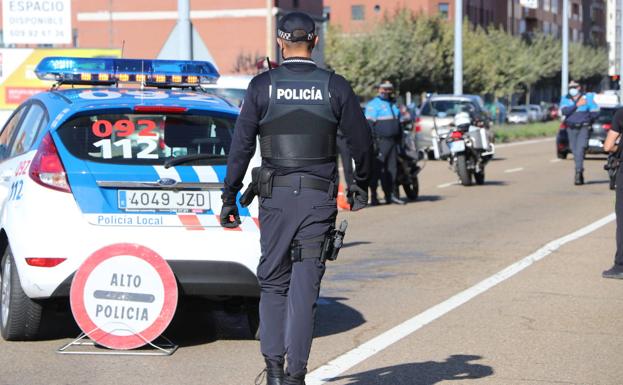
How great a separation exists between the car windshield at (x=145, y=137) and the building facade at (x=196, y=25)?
48.9 meters

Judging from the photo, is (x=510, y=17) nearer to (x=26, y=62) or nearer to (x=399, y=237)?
(x=26, y=62)

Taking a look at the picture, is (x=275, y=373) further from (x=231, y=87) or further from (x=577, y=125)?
(x=577, y=125)

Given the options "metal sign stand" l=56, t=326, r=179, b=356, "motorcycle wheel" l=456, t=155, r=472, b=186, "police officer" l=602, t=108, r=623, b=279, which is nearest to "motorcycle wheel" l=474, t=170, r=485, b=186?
"motorcycle wheel" l=456, t=155, r=472, b=186

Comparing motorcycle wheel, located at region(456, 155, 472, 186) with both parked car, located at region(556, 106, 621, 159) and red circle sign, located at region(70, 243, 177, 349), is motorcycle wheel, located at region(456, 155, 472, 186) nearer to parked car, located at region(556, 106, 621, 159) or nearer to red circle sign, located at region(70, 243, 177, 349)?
parked car, located at region(556, 106, 621, 159)

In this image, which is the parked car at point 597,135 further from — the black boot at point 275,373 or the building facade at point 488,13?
the building facade at point 488,13

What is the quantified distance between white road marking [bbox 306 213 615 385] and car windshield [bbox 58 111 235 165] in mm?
1367

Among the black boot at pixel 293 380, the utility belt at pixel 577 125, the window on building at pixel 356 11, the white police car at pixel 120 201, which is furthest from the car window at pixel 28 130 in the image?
the window on building at pixel 356 11

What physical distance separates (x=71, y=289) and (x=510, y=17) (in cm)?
10623

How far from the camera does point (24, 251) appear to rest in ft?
24.7

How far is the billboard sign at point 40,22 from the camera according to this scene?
25.3 meters

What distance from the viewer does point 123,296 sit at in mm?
7574

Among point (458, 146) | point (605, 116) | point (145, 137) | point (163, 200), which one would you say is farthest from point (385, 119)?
point (605, 116)

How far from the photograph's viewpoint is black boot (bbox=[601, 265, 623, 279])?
11.0m

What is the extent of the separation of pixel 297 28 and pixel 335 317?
345 centimetres
